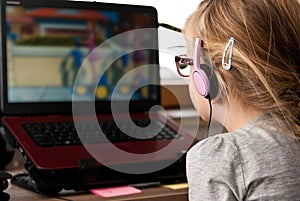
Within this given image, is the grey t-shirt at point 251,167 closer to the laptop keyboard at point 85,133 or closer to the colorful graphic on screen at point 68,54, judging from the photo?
the laptop keyboard at point 85,133

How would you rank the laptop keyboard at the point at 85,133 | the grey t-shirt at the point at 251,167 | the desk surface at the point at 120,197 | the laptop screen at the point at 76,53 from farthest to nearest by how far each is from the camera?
1. the laptop screen at the point at 76,53
2. the laptop keyboard at the point at 85,133
3. the desk surface at the point at 120,197
4. the grey t-shirt at the point at 251,167

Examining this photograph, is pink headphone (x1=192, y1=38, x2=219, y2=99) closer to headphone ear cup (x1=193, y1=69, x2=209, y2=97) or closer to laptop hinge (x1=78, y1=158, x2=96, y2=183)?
headphone ear cup (x1=193, y1=69, x2=209, y2=97)

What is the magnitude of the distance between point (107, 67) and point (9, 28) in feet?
0.73

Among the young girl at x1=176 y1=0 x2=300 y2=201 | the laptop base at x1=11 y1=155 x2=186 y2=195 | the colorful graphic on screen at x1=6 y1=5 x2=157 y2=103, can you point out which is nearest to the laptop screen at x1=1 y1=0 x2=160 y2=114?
the colorful graphic on screen at x1=6 y1=5 x2=157 y2=103

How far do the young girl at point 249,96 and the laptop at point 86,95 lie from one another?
8.3 inches

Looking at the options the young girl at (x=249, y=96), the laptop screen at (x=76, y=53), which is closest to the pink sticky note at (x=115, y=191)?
→ the young girl at (x=249, y=96)

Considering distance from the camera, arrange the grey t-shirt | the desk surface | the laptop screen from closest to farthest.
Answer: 1. the grey t-shirt
2. the desk surface
3. the laptop screen

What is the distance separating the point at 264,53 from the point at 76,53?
0.49 m

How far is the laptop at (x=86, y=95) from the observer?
93 cm

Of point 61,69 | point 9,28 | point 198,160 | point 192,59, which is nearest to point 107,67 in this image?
point 61,69

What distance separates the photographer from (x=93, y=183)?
2.97ft

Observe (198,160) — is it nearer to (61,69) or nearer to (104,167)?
(104,167)

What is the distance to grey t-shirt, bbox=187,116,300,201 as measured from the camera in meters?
0.71

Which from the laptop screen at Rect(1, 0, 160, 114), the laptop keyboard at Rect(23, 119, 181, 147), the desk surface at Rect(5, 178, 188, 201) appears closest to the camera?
the desk surface at Rect(5, 178, 188, 201)
